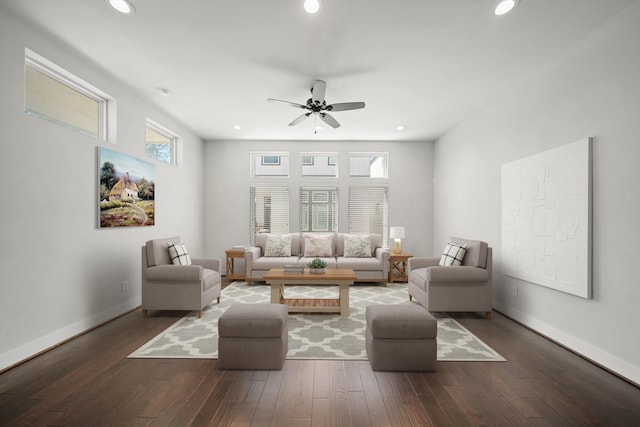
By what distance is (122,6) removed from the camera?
8.22ft

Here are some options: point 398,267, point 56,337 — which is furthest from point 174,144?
point 398,267

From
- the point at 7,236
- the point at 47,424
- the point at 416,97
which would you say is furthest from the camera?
the point at 416,97

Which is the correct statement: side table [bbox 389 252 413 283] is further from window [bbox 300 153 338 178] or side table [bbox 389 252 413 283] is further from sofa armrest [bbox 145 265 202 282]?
sofa armrest [bbox 145 265 202 282]

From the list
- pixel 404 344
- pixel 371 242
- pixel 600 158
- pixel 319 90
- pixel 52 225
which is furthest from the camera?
pixel 371 242

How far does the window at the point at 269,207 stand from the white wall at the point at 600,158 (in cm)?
437

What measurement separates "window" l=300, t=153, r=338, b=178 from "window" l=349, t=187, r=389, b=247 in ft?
2.07

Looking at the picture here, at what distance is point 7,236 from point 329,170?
5.47 meters

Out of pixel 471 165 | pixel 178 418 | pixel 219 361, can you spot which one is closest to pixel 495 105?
pixel 471 165

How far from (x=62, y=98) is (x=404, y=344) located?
424cm

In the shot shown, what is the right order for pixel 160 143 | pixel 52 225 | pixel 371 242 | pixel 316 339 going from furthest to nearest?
pixel 371 242 → pixel 160 143 → pixel 316 339 → pixel 52 225

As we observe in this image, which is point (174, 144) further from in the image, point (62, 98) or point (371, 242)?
point (371, 242)

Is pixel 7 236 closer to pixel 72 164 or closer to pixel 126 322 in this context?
pixel 72 164

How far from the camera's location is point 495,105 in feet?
14.8

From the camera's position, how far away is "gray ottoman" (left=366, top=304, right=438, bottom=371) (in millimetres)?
2611
